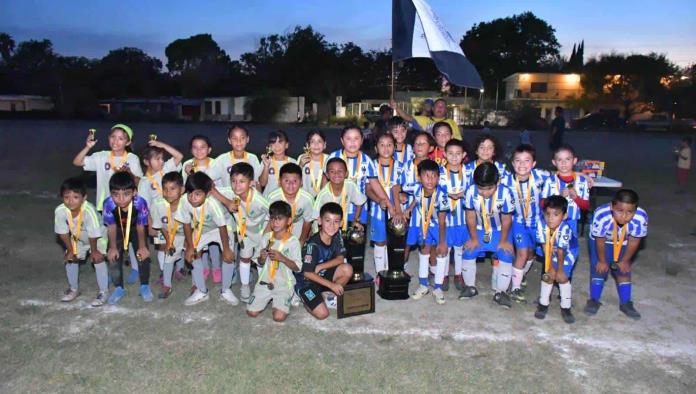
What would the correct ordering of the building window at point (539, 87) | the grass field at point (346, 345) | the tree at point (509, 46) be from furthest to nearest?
the tree at point (509, 46)
the building window at point (539, 87)
the grass field at point (346, 345)

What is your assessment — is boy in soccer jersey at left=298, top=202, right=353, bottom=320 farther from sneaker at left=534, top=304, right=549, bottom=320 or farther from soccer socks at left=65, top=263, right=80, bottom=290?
soccer socks at left=65, top=263, right=80, bottom=290

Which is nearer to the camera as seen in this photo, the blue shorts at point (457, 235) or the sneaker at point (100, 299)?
the sneaker at point (100, 299)

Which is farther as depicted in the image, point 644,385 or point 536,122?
point 536,122

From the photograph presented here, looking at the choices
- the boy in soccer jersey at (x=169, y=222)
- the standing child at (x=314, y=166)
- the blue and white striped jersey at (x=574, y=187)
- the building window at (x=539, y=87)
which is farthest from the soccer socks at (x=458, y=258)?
the building window at (x=539, y=87)

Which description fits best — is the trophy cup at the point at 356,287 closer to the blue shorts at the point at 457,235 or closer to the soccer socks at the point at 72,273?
the blue shorts at the point at 457,235

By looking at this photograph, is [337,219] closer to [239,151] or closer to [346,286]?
[346,286]

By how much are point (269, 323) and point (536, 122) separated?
37755 millimetres

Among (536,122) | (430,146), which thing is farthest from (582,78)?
(430,146)

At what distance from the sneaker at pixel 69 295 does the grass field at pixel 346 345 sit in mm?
82

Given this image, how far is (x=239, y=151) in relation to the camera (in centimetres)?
600

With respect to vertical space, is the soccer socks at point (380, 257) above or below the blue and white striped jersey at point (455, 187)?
below

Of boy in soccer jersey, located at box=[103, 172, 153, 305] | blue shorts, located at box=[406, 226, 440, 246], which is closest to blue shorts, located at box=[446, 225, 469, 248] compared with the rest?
blue shorts, located at box=[406, 226, 440, 246]

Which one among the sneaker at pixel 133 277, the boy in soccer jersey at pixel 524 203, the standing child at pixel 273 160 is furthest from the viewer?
the standing child at pixel 273 160

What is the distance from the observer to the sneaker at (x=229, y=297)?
5023 mm
